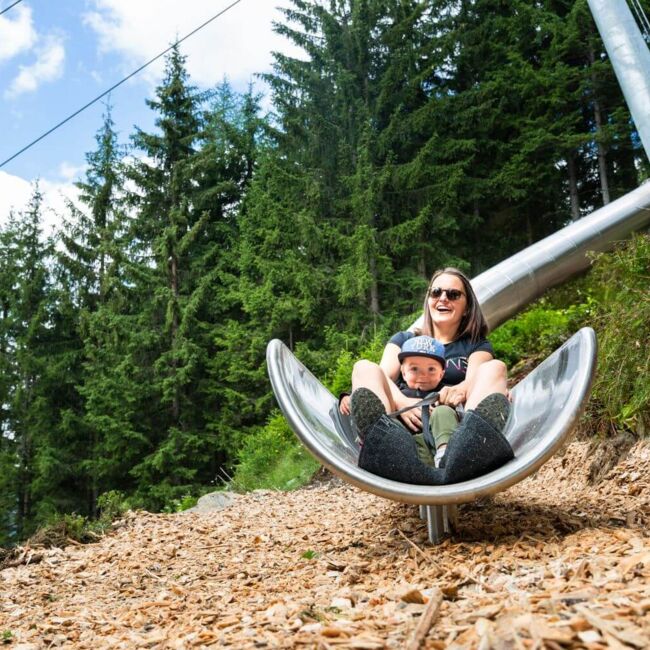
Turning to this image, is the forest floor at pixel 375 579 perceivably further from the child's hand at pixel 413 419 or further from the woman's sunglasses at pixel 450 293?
the woman's sunglasses at pixel 450 293

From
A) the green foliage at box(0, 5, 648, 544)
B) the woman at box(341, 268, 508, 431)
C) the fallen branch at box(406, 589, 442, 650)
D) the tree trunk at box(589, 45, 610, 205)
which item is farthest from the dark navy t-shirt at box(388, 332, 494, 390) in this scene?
the tree trunk at box(589, 45, 610, 205)

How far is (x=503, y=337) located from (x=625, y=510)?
396 cm

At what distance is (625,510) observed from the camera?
2.51 meters

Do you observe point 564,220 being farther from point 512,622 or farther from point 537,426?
point 512,622

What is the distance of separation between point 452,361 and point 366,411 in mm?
704

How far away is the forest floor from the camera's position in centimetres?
130

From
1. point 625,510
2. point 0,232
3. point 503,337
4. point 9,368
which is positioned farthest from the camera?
point 0,232

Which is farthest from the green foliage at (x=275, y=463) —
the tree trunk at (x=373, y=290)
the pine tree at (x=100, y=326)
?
the pine tree at (x=100, y=326)

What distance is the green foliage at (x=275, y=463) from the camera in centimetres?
721

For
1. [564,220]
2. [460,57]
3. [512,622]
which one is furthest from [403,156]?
[512,622]

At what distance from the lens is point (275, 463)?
8.65 m

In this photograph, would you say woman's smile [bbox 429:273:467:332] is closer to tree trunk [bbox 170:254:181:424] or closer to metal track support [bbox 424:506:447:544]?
metal track support [bbox 424:506:447:544]

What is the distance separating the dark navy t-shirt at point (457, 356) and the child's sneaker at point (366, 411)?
1.73ft

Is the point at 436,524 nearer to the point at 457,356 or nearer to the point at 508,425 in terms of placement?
the point at 508,425
